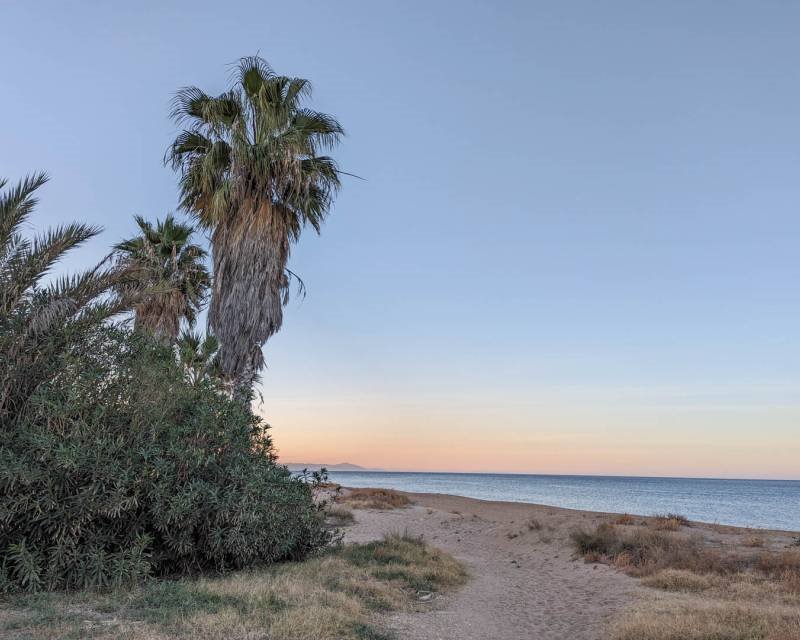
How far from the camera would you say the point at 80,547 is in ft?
30.4

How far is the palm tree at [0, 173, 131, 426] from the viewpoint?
9867mm

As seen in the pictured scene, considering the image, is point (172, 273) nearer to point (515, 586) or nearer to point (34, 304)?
point (34, 304)

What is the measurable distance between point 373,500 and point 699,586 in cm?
2340

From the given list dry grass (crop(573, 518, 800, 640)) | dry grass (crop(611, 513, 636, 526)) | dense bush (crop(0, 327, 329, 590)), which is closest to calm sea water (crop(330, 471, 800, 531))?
dry grass (crop(611, 513, 636, 526))

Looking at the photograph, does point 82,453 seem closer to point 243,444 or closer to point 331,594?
point 243,444

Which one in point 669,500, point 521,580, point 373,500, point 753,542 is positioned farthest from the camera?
point 669,500

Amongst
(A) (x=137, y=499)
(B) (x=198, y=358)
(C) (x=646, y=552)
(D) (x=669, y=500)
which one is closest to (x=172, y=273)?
(B) (x=198, y=358)

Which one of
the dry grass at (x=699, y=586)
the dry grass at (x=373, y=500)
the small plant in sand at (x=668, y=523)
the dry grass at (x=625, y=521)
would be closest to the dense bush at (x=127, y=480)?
the dry grass at (x=699, y=586)

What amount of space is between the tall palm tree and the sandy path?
840 cm

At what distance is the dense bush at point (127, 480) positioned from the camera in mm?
8898

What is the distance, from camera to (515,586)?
13.7m

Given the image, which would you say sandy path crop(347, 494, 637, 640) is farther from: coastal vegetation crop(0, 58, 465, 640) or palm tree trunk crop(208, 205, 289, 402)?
palm tree trunk crop(208, 205, 289, 402)

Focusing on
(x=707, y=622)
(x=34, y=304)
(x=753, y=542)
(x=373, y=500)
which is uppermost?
(x=34, y=304)

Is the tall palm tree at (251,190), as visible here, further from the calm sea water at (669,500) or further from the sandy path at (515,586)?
the calm sea water at (669,500)
